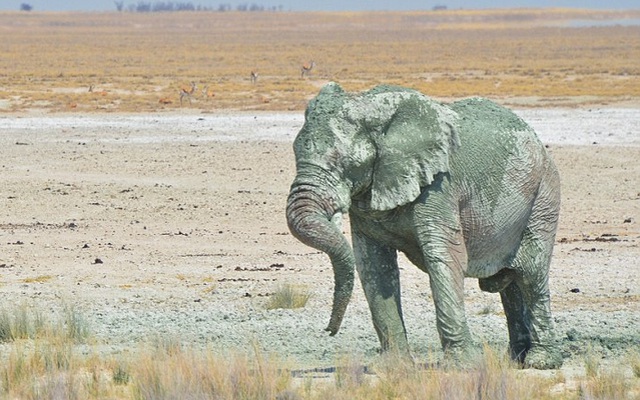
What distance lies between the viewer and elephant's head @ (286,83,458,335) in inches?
278

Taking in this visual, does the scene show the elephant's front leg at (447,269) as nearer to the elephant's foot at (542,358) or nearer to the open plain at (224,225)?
the open plain at (224,225)

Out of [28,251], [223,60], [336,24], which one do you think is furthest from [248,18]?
[28,251]

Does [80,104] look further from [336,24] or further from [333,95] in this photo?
[336,24]

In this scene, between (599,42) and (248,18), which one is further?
(248,18)

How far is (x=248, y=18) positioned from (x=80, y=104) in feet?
477

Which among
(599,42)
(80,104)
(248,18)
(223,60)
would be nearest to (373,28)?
(248,18)

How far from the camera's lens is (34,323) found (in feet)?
30.6

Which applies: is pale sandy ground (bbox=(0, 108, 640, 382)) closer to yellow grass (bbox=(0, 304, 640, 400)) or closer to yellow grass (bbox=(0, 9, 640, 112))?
yellow grass (bbox=(0, 304, 640, 400))

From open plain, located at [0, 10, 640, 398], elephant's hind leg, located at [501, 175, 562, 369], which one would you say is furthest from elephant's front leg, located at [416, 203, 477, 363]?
elephant's hind leg, located at [501, 175, 562, 369]

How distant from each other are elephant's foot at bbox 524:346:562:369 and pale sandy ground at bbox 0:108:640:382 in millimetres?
386

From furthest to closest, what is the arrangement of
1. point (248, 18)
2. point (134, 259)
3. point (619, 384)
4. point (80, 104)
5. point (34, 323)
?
1. point (248, 18)
2. point (80, 104)
3. point (134, 259)
4. point (34, 323)
5. point (619, 384)

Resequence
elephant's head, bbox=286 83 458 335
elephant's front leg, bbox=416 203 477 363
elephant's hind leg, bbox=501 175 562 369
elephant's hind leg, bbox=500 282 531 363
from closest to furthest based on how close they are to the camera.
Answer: elephant's head, bbox=286 83 458 335 → elephant's front leg, bbox=416 203 477 363 → elephant's hind leg, bbox=501 175 562 369 → elephant's hind leg, bbox=500 282 531 363

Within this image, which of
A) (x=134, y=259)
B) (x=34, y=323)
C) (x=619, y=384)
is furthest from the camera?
(x=134, y=259)

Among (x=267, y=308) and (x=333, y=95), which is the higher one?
(x=333, y=95)
